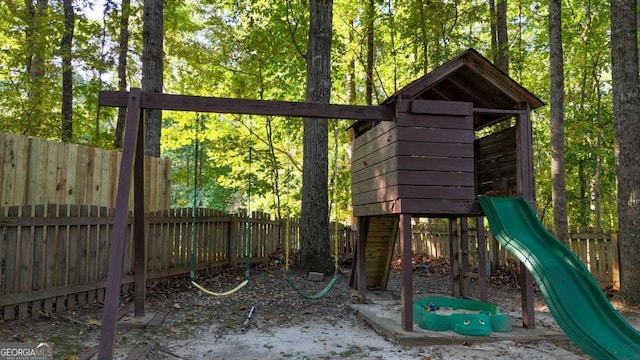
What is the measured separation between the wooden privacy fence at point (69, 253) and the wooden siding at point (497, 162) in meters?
5.13

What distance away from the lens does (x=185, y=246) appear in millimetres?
8102

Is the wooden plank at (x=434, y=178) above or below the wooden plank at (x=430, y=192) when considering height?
above

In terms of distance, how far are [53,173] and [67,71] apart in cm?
567

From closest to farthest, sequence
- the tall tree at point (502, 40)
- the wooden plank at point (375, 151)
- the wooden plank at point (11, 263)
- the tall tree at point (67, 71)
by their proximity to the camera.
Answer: the wooden plank at point (11, 263)
the wooden plank at point (375, 151)
the tall tree at point (67, 71)
the tall tree at point (502, 40)

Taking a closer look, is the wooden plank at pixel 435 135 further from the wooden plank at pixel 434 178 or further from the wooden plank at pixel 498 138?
the wooden plank at pixel 498 138

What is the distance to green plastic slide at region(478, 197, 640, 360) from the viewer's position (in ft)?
12.5

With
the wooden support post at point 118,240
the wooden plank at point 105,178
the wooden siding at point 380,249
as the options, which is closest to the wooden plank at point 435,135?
the wooden siding at point 380,249

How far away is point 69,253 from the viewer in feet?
19.0

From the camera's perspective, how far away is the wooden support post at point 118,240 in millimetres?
3898

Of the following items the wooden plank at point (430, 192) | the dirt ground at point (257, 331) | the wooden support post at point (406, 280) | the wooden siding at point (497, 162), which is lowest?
the dirt ground at point (257, 331)

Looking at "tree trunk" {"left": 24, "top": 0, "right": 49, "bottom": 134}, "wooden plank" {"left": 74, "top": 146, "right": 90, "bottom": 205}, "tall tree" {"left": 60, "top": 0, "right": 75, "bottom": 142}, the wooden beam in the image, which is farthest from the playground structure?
"tree trunk" {"left": 24, "top": 0, "right": 49, "bottom": 134}

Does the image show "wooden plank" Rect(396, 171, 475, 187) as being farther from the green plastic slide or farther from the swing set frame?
the swing set frame

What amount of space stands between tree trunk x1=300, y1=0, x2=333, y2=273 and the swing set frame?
3302 mm

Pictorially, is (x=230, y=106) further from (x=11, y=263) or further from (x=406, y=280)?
(x=11, y=263)
